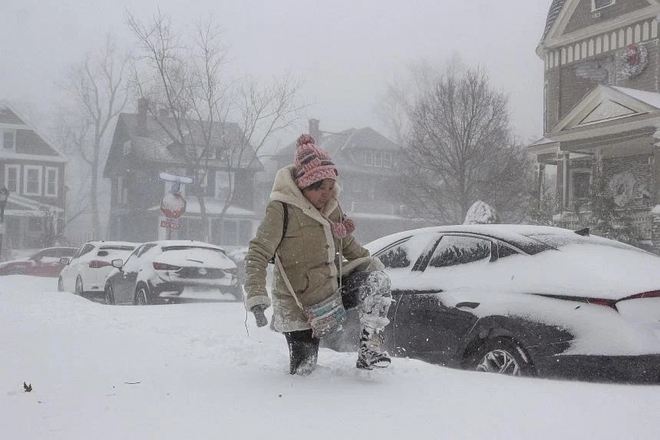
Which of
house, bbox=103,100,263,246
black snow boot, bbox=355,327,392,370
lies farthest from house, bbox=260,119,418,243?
black snow boot, bbox=355,327,392,370

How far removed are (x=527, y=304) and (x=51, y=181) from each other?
47.6 metres

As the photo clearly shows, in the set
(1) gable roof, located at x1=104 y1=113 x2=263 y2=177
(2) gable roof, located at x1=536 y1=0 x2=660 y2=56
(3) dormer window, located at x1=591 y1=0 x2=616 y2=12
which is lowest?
(1) gable roof, located at x1=104 y1=113 x2=263 y2=177

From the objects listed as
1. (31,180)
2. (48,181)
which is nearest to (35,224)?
(31,180)

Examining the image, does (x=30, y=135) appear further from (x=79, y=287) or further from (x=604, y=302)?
(x=604, y=302)

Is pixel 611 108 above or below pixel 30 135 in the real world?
below

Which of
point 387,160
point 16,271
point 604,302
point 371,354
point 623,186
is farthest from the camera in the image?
point 387,160

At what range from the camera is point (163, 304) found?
35.3 ft

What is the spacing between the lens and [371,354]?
4.02 meters

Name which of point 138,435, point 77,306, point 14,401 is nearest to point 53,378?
point 14,401

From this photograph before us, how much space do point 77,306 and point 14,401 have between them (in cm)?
669

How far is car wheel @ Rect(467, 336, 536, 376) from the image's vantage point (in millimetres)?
4516

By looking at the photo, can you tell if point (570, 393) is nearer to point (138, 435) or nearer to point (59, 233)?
point (138, 435)

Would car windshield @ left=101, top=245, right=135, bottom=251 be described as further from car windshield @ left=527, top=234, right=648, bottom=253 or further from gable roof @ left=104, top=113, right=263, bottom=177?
gable roof @ left=104, top=113, right=263, bottom=177

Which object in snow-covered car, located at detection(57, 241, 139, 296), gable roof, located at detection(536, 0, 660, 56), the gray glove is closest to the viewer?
the gray glove
